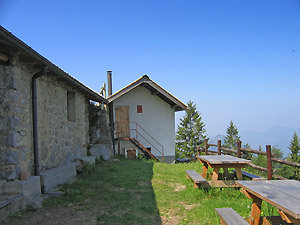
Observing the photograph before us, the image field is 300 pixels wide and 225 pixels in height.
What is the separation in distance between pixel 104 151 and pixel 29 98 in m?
6.64

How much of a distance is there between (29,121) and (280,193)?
4.72m

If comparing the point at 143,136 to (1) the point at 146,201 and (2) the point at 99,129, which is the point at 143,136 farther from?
(1) the point at 146,201

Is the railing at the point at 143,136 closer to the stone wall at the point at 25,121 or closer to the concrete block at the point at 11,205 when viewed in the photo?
the stone wall at the point at 25,121

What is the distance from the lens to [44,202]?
4848mm

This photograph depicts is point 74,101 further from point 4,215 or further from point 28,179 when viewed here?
point 4,215

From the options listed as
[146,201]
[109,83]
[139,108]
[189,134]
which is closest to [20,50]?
[146,201]

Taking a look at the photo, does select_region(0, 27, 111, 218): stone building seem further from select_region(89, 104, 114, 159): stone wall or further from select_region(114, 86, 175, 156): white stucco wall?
select_region(114, 86, 175, 156): white stucco wall

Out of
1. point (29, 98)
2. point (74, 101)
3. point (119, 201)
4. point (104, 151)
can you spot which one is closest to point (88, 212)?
point (119, 201)

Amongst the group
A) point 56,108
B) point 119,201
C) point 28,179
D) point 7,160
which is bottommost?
point 119,201

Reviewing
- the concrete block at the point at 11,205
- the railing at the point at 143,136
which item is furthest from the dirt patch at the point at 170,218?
the railing at the point at 143,136

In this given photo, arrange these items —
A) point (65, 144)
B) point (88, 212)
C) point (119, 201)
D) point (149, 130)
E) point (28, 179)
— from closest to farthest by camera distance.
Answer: point (88, 212) → point (28, 179) → point (119, 201) → point (65, 144) → point (149, 130)

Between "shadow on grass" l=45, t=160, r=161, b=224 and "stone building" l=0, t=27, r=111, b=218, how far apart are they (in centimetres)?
53

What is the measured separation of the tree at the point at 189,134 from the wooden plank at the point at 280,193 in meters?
40.2

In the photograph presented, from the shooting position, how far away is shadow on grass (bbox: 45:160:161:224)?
14.2 feet
